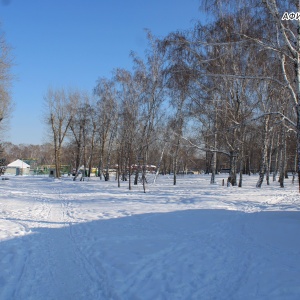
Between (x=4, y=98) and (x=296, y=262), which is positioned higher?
(x=4, y=98)

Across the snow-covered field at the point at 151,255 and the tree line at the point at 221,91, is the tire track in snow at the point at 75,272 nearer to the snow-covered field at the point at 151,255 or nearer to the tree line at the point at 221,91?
the snow-covered field at the point at 151,255

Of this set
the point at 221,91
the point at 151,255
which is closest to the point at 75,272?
the point at 151,255

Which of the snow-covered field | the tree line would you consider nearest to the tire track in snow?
the snow-covered field

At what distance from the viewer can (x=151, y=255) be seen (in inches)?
233

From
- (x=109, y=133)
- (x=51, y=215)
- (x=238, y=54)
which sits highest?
(x=238, y=54)

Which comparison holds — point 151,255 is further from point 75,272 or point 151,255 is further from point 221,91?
point 221,91

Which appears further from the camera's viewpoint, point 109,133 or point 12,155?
point 12,155

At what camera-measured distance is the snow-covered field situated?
425 centimetres

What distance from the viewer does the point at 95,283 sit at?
4477mm

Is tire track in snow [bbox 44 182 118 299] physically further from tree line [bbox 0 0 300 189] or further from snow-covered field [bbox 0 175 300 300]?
tree line [bbox 0 0 300 189]

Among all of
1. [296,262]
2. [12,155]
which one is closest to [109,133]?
[296,262]

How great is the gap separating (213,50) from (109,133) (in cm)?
2468

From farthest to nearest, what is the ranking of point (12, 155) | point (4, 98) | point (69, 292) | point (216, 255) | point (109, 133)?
point (12, 155)
point (109, 133)
point (4, 98)
point (216, 255)
point (69, 292)

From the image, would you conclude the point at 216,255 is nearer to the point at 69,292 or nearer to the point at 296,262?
the point at 296,262
